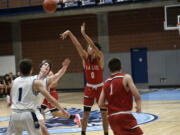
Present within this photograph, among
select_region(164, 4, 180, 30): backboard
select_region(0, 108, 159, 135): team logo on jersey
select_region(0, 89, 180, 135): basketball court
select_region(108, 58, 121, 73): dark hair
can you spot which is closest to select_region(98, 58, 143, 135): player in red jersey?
select_region(108, 58, 121, 73): dark hair

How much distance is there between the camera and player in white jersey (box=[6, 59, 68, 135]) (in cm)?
500

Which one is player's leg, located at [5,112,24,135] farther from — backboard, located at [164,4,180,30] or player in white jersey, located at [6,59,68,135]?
backboard, located at [164,4,180,30]

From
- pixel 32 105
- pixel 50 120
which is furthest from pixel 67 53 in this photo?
pixel 32 105

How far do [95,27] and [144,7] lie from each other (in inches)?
136

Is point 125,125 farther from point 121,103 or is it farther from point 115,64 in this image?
point 115,64

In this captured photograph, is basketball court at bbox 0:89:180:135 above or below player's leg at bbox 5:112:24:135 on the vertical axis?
below

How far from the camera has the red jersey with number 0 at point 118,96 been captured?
4969 millimetres

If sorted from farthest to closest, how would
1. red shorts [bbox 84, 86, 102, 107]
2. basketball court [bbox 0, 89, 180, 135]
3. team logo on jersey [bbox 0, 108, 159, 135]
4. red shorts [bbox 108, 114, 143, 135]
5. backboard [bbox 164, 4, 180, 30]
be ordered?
backboard [bbox 164, 4, 180, 30]
team logo on jersey [bbox 0, 108, 159, 135]
basketball court [bbox 0, 89, 180, 135]
red shorts [bbox 84, 86, 102, 107]
red shorts [bbox 108, 114, 143, 135]

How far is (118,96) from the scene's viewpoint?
498 cm

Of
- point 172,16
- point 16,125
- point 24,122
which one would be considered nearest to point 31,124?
point 24,122

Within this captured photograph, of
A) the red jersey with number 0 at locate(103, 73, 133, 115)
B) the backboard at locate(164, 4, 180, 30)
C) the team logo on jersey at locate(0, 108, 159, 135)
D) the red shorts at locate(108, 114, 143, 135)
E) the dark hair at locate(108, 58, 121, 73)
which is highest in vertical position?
the backboard at locate(164, 4, 180, 30)

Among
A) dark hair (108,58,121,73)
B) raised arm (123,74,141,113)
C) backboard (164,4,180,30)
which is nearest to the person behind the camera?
raised arm (123,74,141,113)

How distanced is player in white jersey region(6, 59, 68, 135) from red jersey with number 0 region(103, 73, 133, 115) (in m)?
0.75

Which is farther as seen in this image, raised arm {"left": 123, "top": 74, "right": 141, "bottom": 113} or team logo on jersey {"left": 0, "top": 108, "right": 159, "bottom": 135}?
team logo on jersey {"left": 0, "top": 108, "right": 159, "bottom": 135}
